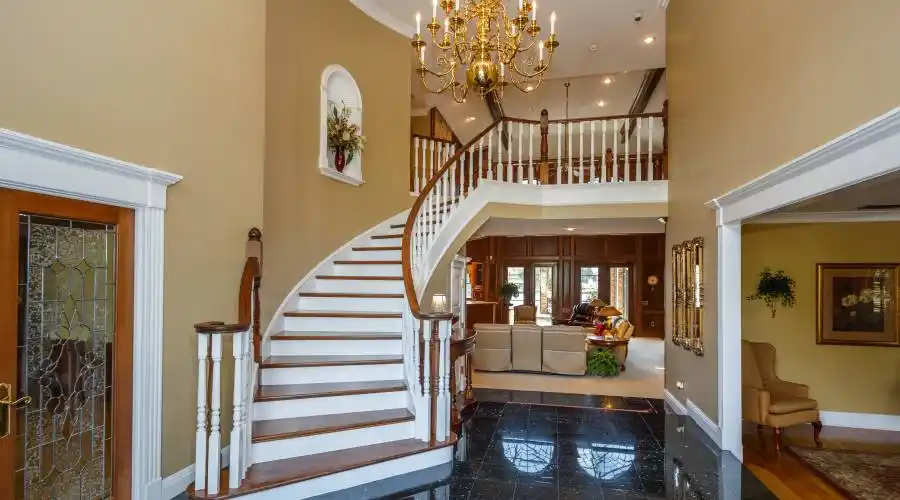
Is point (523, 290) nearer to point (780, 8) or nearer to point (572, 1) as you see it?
point (572, 1)

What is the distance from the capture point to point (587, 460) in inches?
152

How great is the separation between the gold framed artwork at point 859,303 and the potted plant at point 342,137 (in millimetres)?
5394

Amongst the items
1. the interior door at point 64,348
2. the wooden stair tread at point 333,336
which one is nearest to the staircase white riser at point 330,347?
the wooden stair tread at point 333,336

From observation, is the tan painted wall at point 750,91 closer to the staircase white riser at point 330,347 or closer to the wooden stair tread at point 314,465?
the wooden stair tread at point 314,465

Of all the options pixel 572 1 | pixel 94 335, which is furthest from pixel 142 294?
pixel 572 1

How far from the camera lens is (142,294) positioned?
9.28 feet

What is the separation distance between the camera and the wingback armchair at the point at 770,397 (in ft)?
14.3

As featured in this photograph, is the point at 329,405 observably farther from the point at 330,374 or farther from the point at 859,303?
the point at 859,303

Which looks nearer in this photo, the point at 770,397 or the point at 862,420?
the point at 770,397

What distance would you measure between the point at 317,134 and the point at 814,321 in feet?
19.1

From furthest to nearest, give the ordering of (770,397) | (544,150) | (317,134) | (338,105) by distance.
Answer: (544,150)
(338,105)
(317,134)
(770,397)

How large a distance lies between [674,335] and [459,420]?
8.82ft

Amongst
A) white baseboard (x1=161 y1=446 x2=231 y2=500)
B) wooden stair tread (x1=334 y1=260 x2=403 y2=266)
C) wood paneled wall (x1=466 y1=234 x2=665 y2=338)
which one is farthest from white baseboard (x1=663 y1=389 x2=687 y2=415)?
wood paneled wall (x1=466 y1=234 x2=665 y2=338)

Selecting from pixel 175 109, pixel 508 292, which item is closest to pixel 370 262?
pixel 175 109
